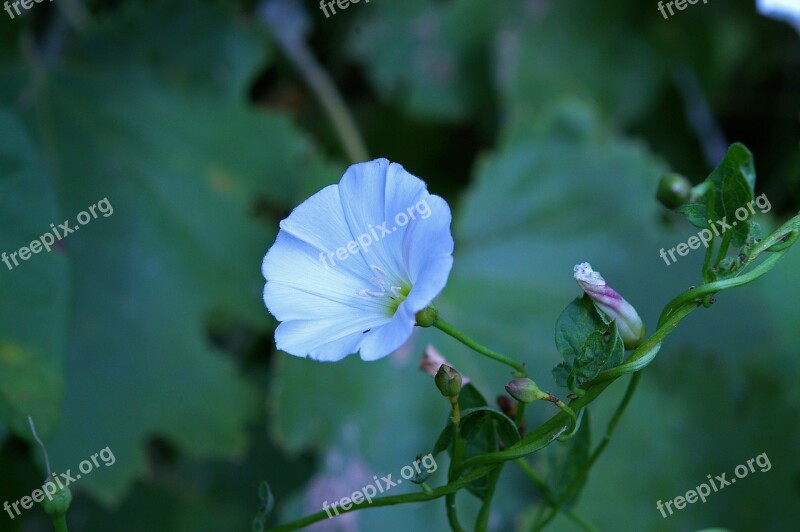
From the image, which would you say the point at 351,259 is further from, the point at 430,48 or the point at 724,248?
the point at 430,48

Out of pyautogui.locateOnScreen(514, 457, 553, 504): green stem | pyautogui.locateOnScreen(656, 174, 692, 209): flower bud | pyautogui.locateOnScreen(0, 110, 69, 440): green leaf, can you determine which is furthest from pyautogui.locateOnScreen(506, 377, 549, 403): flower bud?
pyautogui.locateOnScreen(0, 110, 69, 440): green leaf

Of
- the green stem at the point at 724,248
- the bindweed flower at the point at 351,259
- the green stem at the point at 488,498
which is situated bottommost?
the green stem at the point at 488,498

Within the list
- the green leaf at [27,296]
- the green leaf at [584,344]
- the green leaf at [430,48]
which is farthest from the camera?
the green leaf at [430,48]

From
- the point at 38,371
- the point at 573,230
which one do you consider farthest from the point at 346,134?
the point at 38,371

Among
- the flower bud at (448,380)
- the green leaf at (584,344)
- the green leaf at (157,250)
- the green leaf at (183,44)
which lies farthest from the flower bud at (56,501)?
the green leaf at (183,44)

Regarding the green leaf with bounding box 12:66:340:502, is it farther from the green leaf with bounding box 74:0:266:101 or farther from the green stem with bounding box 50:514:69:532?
the green stem with bounding box 50:514:69:532

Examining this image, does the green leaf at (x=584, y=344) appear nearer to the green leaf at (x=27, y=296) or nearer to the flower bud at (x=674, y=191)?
the flower bud at (x=674, y=191)
